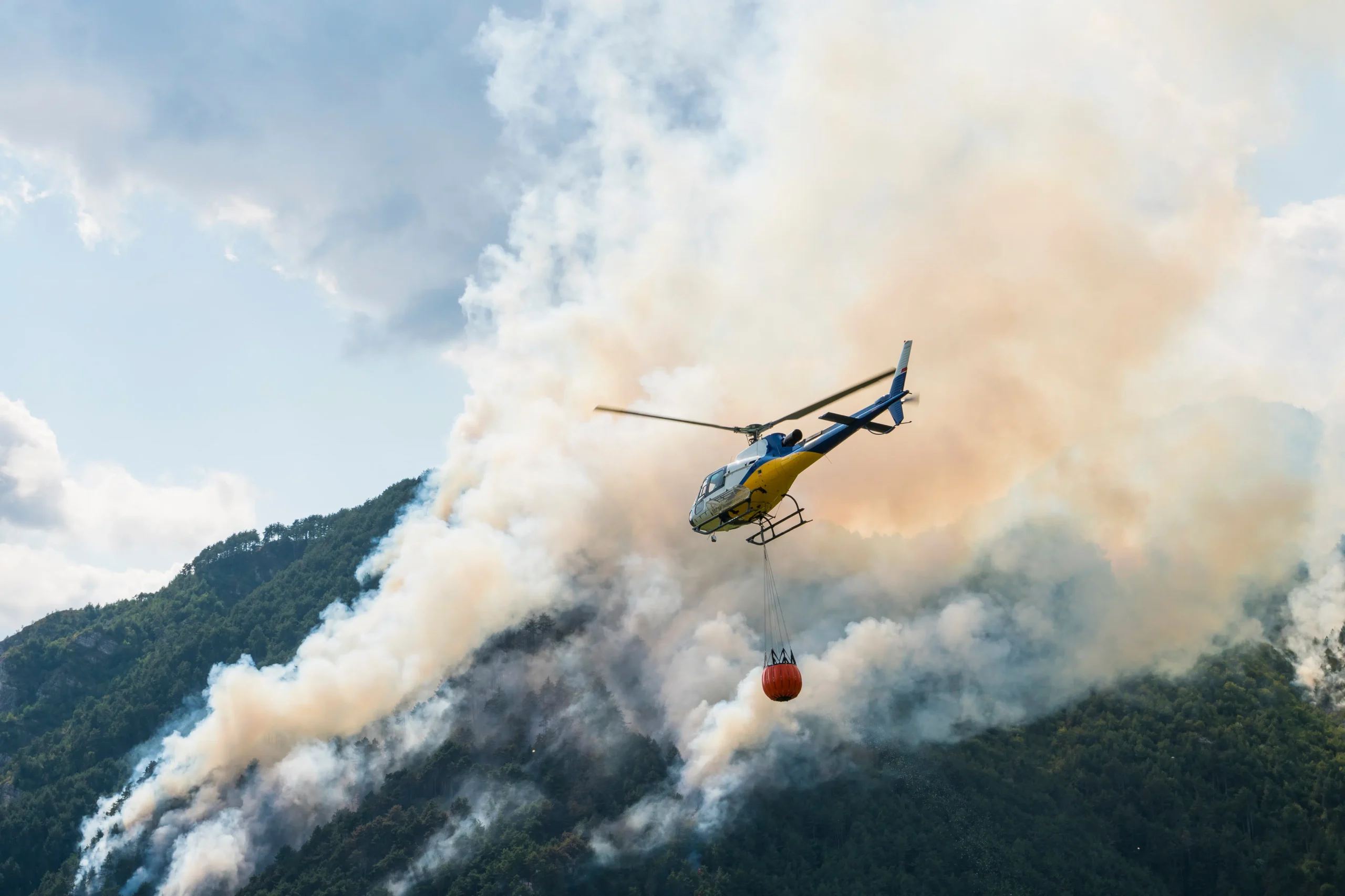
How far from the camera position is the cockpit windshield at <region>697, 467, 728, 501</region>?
217 ft

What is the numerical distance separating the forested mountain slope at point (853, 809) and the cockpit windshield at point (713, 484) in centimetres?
10541

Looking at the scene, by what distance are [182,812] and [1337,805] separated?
620 ft

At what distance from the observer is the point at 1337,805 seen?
16625cm

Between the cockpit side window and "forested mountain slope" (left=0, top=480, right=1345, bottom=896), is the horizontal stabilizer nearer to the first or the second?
the cockpit side window

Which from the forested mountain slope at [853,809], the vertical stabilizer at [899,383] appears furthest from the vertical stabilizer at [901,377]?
the forested mountain slope at [853,809]

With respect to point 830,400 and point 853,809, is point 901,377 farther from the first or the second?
point 853,809

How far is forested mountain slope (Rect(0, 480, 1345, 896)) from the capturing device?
511ft

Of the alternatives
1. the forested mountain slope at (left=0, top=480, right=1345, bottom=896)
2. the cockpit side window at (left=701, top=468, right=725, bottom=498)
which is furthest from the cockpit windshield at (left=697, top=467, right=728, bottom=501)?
the forested mountain slope at (left=0, top=480, right=1345, bottom=896)

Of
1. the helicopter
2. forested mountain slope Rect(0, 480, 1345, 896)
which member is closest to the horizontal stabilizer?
the helicopter

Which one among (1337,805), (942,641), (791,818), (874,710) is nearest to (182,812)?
(791,818)

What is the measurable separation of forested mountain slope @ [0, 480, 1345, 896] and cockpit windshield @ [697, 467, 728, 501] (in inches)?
4150

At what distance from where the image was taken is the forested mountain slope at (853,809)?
155625mm

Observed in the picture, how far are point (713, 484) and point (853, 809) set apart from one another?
124 m

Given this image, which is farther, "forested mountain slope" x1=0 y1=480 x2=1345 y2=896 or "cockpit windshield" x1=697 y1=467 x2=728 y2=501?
"forested mountain slope" x1=0 y1=480 x2=1345 y2=896
